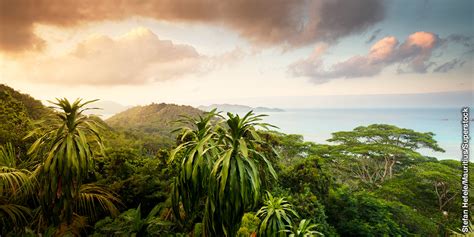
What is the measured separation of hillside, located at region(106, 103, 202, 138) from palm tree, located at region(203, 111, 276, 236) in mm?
15065

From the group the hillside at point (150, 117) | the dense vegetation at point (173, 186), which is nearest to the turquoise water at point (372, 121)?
the dense vegetation at point (173, 186)

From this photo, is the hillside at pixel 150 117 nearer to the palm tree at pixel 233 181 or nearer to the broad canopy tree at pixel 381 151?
the broad canopy tree at pixel 381 151

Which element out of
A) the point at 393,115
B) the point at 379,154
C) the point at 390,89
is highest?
the point at 390,89

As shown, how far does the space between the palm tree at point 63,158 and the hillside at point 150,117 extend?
14117mm

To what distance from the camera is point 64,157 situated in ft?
7.25

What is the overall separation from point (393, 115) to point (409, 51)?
442 centimetres

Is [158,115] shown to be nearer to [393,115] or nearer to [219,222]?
[393,115]

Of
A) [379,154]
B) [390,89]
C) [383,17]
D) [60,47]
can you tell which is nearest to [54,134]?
[60,47]

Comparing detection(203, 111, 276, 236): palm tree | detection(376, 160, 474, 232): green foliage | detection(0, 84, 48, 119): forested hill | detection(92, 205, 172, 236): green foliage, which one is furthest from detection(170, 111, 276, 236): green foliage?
detection(376, 160, 474, 232): green foliage

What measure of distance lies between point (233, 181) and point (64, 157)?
151 centimetres

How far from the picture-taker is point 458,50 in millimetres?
6746

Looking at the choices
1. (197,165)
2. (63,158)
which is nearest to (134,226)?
(63,158)

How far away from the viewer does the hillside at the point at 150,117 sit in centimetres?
1698

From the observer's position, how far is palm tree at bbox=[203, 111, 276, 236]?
66.4 inches
